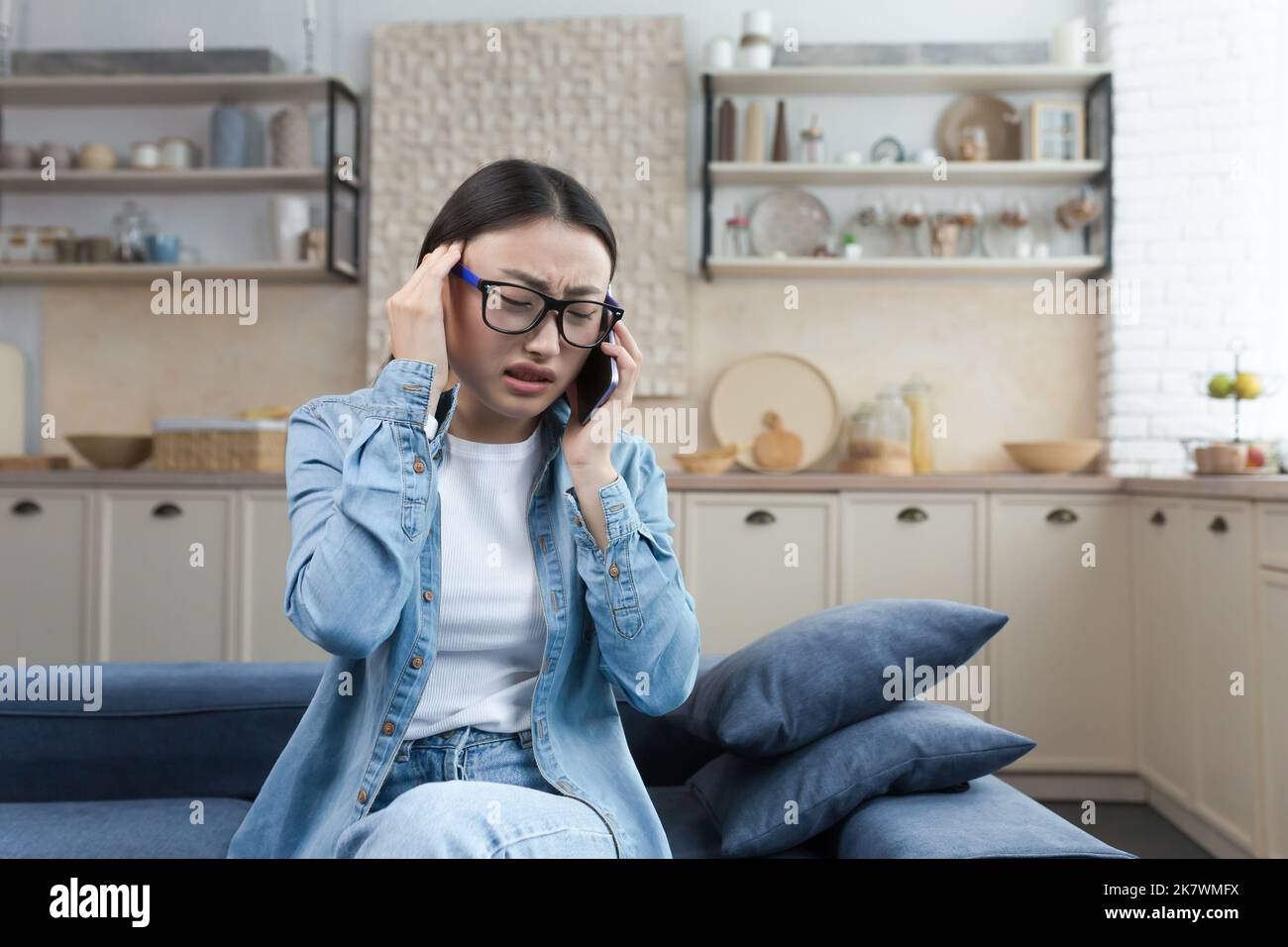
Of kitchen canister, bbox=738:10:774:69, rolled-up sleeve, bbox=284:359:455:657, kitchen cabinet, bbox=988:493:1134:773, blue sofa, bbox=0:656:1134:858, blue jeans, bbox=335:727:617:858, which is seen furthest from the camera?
kitchen canister, bbox=738:10:774:69

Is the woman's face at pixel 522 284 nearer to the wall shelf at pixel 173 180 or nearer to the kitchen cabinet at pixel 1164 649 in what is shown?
the kitchen cabinet at pixel 1164 649

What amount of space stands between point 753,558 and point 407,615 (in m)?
2.33

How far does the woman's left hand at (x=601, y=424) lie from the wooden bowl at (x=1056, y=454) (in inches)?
103

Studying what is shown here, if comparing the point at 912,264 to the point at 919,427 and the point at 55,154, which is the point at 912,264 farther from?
the point at 55,154

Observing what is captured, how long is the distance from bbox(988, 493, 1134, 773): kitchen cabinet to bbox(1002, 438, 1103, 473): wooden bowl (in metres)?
0.28

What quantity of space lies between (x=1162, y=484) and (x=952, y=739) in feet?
6.50

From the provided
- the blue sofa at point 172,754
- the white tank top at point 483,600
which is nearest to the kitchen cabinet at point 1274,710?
the blue sofa at point 172,754

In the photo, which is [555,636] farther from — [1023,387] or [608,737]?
[1023,387]

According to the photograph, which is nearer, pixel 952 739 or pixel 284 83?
pixel 952 739

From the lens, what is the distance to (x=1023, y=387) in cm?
389

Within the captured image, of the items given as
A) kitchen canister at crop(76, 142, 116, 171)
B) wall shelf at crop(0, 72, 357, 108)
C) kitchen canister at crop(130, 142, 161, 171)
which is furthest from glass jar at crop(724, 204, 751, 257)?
kitchen canister at crop(76, 142, 116, 171)

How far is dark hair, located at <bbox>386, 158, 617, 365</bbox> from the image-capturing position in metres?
1.18

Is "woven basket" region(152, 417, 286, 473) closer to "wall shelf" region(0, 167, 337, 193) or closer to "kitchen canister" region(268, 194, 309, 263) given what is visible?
"kitchen canister" region(268, 194, 309, 263)
